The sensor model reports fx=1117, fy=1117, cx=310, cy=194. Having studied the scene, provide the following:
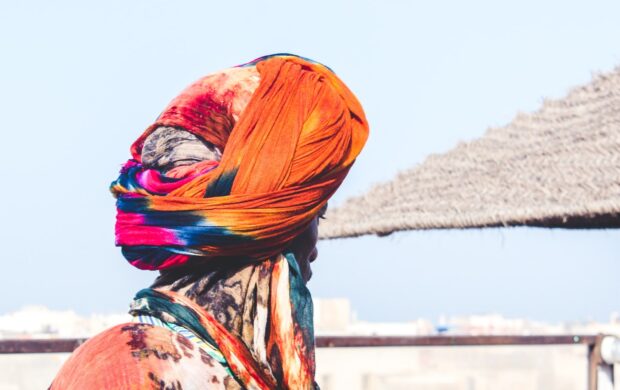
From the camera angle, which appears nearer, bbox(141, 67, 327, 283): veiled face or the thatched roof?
bbox(141, 67, 327, 283): veiled face

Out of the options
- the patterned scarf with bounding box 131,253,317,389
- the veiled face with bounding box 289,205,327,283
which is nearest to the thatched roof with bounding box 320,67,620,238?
the veiled face with bounding box 289,205,327,283

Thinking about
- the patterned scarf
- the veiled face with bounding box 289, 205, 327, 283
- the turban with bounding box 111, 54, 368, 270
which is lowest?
the patterned scarf

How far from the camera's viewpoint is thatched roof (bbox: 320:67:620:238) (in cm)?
455

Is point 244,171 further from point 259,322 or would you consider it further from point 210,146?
point 259,322

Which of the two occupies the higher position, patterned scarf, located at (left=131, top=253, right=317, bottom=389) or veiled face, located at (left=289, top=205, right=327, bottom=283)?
veiled face, located at (left=289, top=205, right=327, bottom=283)

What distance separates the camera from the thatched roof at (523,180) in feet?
14.9

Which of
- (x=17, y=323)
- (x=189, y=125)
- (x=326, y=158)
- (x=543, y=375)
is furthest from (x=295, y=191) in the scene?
(x=17, y=323)

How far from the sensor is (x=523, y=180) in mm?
4961

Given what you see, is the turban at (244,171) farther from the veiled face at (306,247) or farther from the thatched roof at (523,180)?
the thatched roof at (523,180)

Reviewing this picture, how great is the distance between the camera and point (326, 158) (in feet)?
5.98

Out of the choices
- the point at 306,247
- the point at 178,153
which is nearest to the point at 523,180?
the point at 306,247

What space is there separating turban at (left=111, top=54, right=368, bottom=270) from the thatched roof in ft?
8.70

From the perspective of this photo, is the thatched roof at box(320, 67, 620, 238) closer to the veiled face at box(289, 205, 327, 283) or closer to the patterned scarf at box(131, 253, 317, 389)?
the veiled face at box(289, 205, 327, 283)

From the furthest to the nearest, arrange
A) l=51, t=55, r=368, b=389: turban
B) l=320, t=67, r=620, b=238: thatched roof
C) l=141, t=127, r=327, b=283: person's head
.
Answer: l=320, t=67, r=620, b=238: thatched roof < l=141, t=127, r=327, b=283: person's head < l=51, t=55, r=368, b=389: turban
